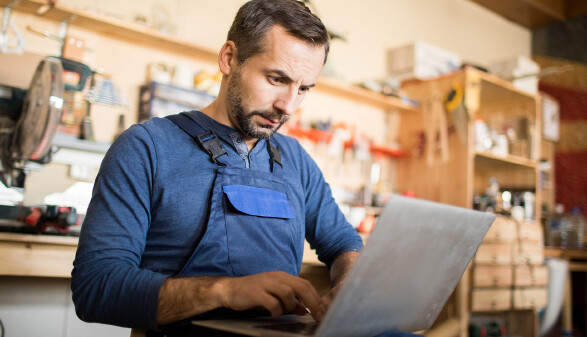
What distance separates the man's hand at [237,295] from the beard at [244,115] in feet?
1.35

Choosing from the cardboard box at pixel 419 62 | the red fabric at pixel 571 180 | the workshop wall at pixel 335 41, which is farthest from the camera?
the red fabric at pixel 571 180

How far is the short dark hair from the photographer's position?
1141 mm

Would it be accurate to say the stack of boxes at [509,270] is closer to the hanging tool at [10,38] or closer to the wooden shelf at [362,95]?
the wooden shelf at [362,95]

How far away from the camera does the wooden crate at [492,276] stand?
3.02 metres

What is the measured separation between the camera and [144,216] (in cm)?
98

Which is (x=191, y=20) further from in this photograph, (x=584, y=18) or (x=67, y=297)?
(x=584, y=18)

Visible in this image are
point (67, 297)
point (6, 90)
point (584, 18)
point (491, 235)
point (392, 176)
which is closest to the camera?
point (6, 90)

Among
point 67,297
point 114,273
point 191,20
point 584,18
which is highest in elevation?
point 584,18

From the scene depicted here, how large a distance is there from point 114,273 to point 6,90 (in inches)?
52.7

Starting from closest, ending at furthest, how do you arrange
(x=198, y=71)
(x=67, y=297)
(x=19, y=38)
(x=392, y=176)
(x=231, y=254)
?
(x=231, y=254)
(x=67, y=297)
(x=19, y=38)
(x=198, y=71)
(x=392, y=176)


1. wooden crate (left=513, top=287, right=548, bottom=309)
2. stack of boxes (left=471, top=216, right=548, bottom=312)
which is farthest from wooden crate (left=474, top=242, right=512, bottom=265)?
wooden crate (left=513, top=287, right=548, bottom=309)

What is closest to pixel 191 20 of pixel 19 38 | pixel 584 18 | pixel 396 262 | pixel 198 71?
pixel 198 71

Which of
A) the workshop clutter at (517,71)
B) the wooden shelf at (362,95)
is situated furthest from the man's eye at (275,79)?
the workshop clutter at (517,71)

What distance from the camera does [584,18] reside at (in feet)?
16.2
